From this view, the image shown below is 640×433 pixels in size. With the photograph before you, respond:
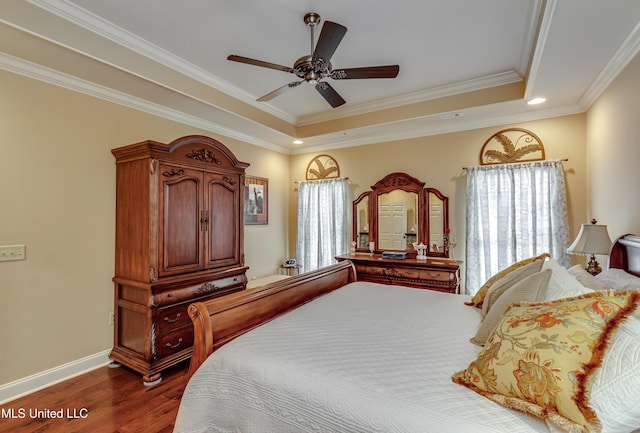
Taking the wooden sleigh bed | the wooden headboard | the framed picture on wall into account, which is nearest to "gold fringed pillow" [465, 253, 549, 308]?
the wooden sleigh bed

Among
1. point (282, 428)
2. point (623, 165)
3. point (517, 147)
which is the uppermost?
point (517, 147)

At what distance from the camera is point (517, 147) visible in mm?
3527

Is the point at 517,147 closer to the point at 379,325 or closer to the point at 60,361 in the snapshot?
the point at 379,325

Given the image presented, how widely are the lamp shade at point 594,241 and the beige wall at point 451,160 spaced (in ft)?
3.95

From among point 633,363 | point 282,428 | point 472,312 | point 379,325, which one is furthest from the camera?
point 472,312

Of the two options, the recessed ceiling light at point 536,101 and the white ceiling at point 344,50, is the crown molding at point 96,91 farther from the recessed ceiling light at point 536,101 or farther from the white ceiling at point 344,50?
the recessed ceiling light at point 536,101

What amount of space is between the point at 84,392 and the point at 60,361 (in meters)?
0.42

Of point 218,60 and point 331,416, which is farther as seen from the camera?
point 218,60

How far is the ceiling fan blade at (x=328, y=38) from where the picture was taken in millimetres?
1806

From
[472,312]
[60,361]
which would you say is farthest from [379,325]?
[60,361]

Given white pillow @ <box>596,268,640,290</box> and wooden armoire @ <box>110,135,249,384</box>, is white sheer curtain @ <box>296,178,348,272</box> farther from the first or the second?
white pillow @ <box>596,268,640,290</box>

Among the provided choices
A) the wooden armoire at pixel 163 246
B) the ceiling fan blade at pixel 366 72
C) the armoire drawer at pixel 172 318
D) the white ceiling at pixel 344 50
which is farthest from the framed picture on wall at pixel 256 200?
the ceiling fan blade at pixel 366 72

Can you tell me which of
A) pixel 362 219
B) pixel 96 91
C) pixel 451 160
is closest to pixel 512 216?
pixel 451 160

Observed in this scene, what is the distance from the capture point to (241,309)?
1.73 m
